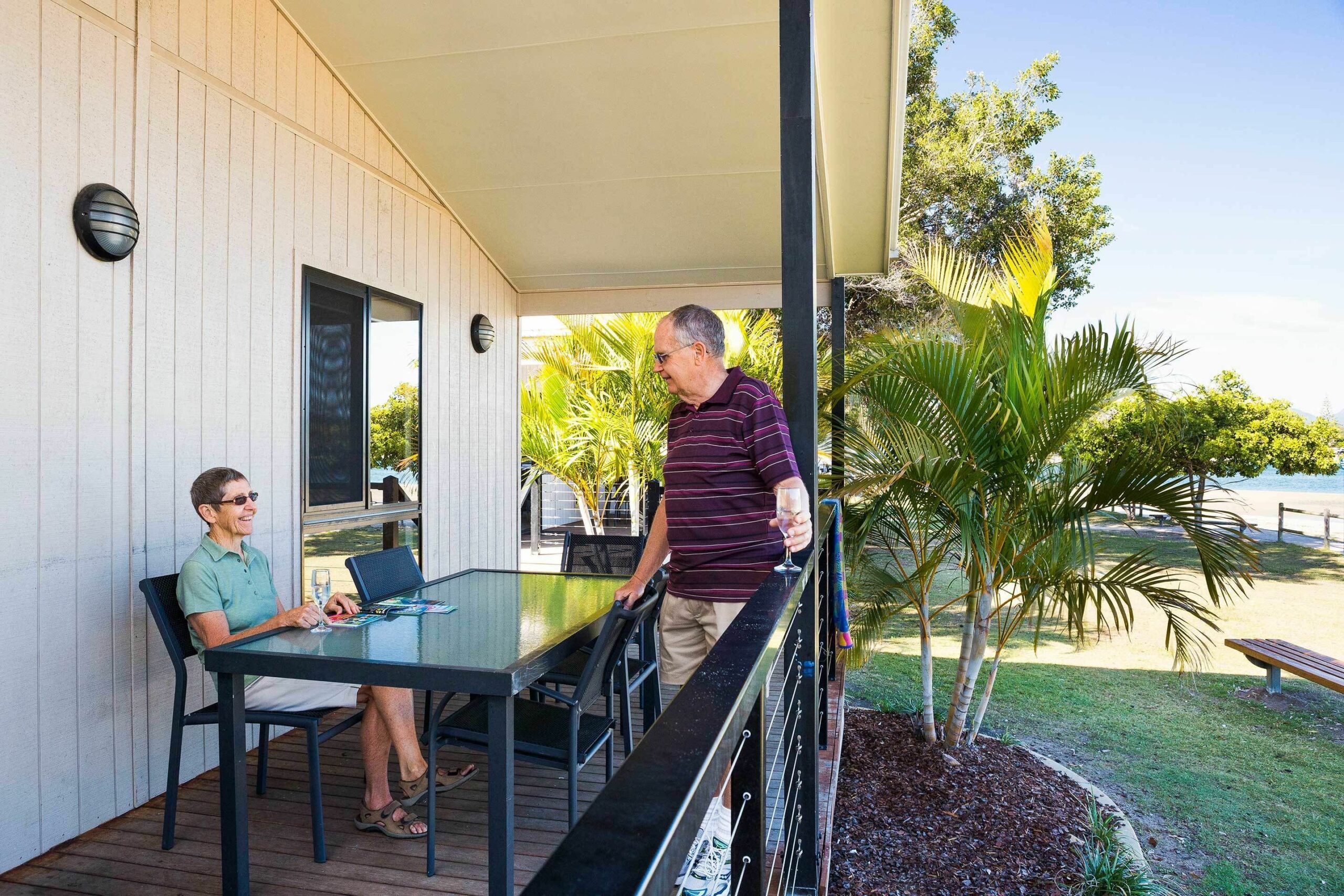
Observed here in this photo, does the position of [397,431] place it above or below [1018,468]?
above

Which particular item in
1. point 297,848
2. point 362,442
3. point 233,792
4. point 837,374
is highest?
point 837,374

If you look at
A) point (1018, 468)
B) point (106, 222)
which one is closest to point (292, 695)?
point (106, 222)

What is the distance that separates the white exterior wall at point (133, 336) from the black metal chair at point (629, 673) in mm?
1441

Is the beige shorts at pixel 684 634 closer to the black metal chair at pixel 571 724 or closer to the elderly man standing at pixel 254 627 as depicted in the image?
the black metal chair at pixel 571 724

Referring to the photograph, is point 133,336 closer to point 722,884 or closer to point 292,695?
point 292,695

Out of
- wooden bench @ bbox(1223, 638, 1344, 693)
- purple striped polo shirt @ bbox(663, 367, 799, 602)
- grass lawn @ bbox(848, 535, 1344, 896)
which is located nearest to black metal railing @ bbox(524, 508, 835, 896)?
purple striped polo shirt @ bbox(663, 367, 799, 602)

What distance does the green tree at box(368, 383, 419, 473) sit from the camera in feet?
16.1

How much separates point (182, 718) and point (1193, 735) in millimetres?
7314

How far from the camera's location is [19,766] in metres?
2.84

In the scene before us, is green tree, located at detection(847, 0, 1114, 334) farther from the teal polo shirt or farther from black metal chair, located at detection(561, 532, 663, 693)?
the teal polo shirt

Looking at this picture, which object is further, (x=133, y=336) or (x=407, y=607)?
(x=133, y=336)

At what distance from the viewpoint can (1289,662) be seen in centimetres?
661

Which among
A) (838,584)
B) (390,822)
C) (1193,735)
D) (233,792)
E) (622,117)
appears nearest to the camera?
(233,792)

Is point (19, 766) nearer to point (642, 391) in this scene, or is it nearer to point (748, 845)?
point (748, 845)
